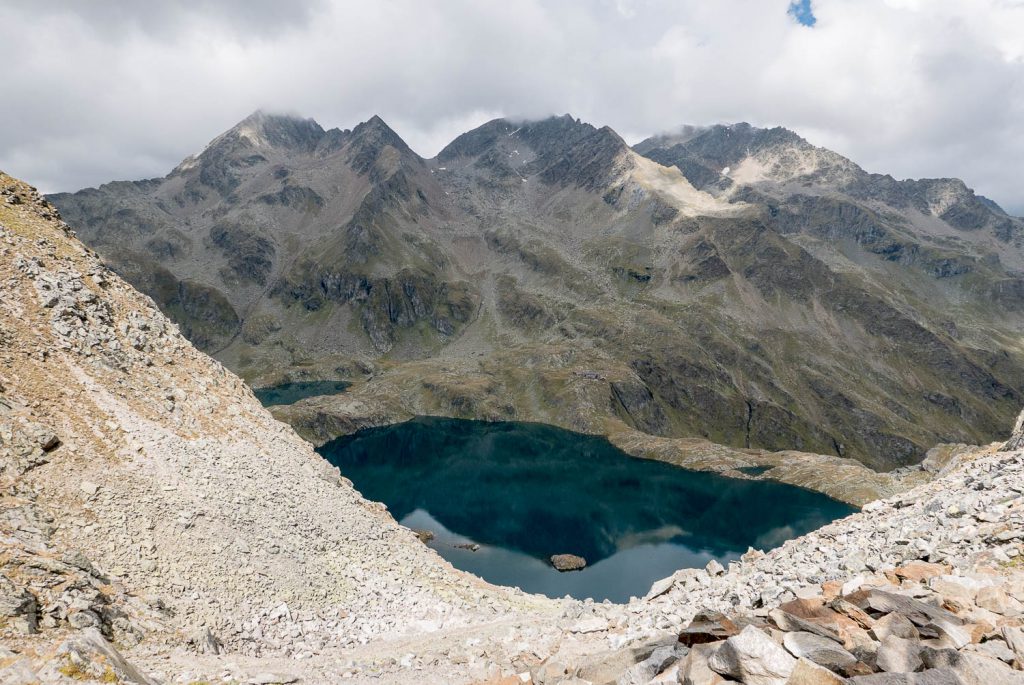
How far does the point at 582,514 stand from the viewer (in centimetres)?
14500

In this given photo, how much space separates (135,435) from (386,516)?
19167 millimetres

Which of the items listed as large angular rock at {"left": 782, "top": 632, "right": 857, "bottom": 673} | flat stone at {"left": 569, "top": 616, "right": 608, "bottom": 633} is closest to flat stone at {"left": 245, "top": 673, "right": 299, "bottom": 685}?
flat stone at {"left": 569, "top": 616, "right": 608, "bottom": 633}

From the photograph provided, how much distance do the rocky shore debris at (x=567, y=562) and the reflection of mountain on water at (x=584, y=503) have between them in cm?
420

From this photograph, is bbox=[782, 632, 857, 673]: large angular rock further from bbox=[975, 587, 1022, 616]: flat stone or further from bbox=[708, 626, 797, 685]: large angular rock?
bbox=[975, 587, 1022, 616]: flat stone

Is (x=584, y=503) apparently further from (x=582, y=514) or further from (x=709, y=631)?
(x=709, y=631)

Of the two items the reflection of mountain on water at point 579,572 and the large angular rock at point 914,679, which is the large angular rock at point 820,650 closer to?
the large angular rock at point 914,679

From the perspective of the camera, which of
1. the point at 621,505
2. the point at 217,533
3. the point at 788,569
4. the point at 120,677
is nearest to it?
the point at 120,677

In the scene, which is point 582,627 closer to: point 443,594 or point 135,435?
point 443,594

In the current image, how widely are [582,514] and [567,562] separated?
3664 cm

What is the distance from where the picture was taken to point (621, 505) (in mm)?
155375

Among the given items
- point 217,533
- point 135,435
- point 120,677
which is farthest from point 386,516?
point 120,677

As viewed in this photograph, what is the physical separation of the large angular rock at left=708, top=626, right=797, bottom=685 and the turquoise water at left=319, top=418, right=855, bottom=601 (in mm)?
91176

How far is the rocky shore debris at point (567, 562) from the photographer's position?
355 feet

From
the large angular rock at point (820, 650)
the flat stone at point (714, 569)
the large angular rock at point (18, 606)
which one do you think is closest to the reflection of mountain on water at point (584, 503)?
the flat stone at point (714, 569)
